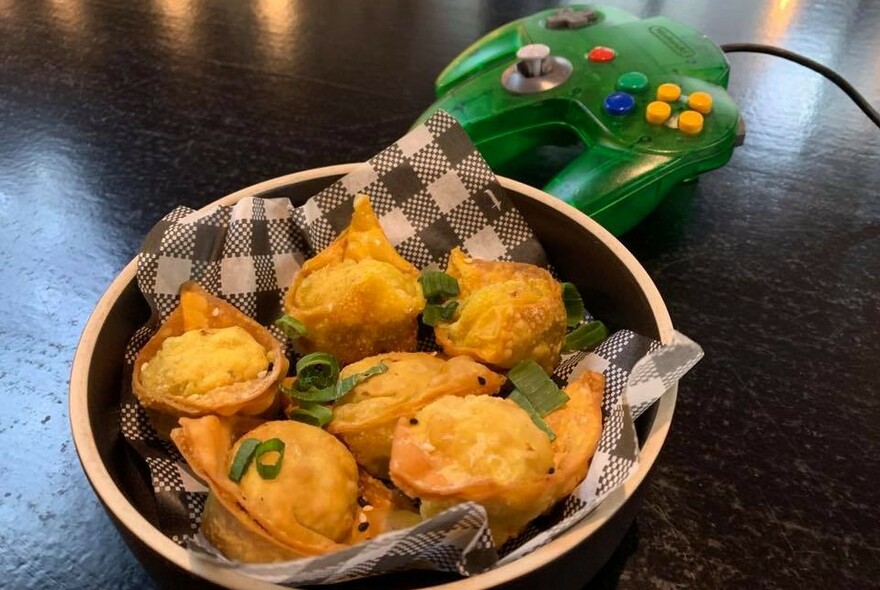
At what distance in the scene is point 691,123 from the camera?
103 cm

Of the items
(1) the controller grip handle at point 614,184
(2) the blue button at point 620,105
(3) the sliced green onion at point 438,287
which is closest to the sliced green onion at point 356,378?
(3) the sliced green onion at point 438,287

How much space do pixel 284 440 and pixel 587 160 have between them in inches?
23.3

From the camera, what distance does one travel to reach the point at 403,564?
56 cm

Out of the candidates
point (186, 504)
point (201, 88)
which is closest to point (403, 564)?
point (186, 504)

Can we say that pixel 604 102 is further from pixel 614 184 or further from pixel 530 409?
pixel 530 409

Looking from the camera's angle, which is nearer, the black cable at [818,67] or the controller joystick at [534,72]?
the controller joystick at [534,72]

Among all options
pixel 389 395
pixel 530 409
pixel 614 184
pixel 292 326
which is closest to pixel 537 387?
pixel 530 409

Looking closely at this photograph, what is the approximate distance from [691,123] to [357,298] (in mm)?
543

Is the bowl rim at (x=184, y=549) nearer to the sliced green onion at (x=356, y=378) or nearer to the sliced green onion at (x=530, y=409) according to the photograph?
the sliced green onion at (x=530, y=409)

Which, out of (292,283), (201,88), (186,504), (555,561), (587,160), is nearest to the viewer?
(555,561)

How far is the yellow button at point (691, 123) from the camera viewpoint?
1.03 m

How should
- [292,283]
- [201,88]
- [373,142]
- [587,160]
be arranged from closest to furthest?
[292,283] → [587,160] → [373,142] → [201,88]

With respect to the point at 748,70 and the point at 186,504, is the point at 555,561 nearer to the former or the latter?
the point at 186,504

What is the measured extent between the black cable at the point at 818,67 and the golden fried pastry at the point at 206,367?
3.16ft
